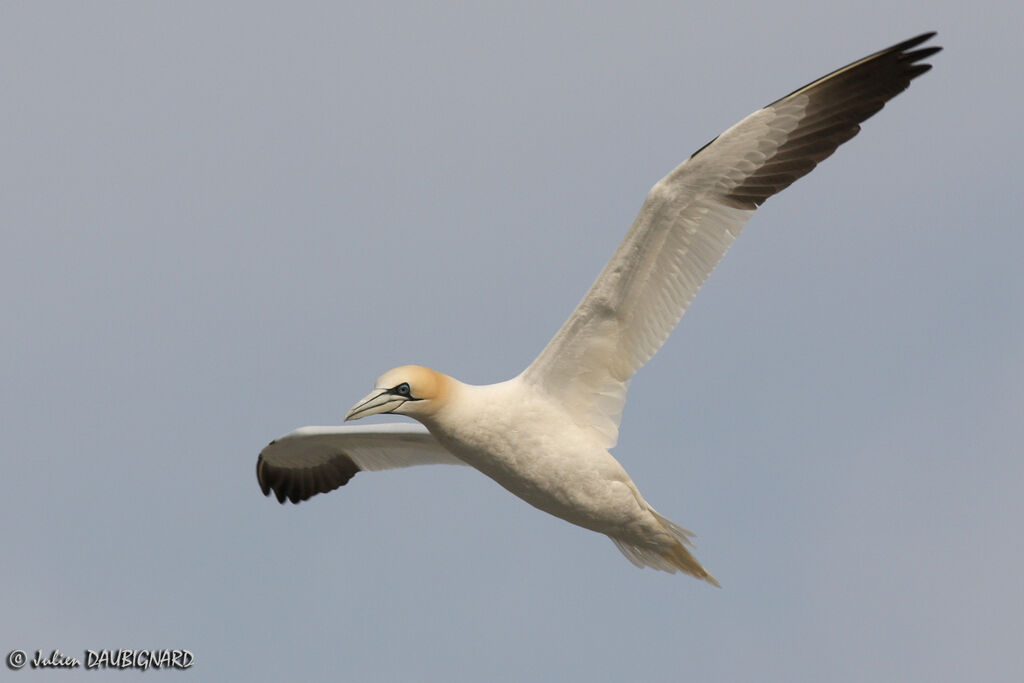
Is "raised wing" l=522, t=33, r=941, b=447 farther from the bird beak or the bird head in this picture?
the bird beak

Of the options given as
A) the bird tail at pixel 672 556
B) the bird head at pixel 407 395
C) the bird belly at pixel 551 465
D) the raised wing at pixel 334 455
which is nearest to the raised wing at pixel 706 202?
the bird belly at pixel 551 465

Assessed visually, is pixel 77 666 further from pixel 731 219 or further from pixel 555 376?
pixel 731 219

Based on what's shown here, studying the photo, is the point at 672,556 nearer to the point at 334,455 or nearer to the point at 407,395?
the point at 407,395

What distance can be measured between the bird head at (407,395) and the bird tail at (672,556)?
2630 mm

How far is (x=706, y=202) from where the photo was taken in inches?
519

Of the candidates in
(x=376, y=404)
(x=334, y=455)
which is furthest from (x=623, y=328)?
(x=334, y=455)

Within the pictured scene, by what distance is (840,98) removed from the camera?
519 inches

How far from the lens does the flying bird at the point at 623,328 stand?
13086 mm

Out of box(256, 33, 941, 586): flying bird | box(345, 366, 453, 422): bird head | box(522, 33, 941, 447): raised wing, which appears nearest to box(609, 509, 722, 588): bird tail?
box(256, 33, 941, 586): flying bird

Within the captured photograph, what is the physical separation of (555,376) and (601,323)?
65 cm

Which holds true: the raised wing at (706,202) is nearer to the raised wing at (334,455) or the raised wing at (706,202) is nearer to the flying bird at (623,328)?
the flying bird at (623,328)

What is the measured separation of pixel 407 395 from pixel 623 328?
2050mm

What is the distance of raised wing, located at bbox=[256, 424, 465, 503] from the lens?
15727 mm

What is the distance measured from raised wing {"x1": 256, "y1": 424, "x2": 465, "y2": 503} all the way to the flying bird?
198 centimetres
